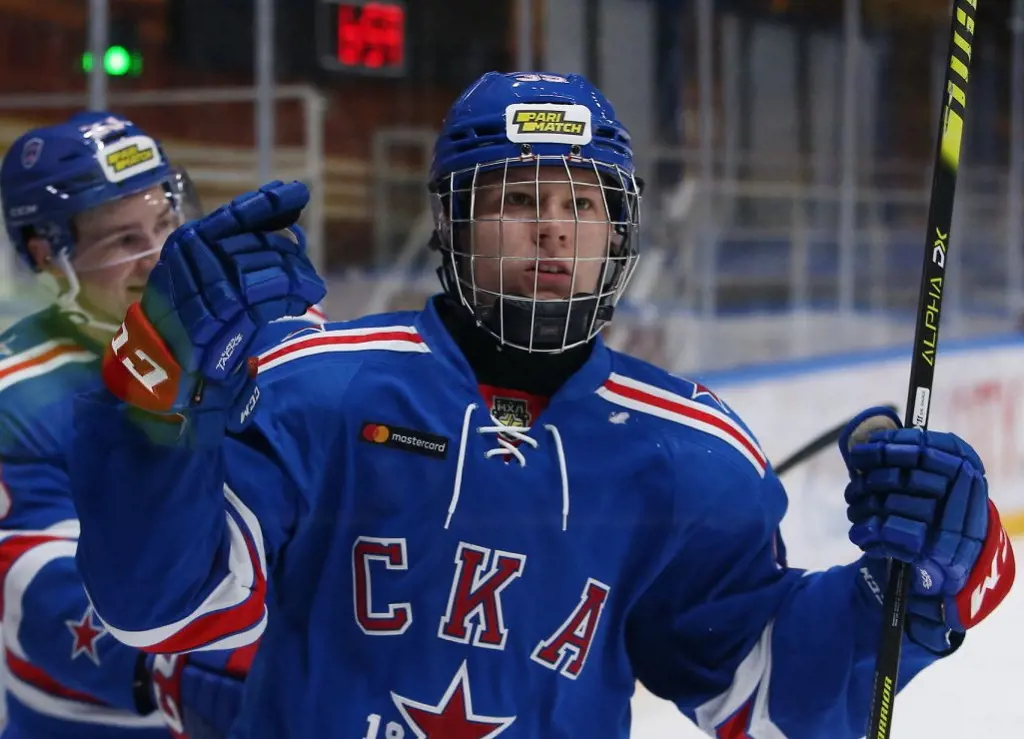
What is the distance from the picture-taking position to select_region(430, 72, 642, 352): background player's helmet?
1195 mm

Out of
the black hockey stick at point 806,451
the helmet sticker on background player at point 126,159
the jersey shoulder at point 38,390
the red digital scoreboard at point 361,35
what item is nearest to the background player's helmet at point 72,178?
the helmet sticker on background player at point 126,159

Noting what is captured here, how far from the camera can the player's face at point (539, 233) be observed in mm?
1181

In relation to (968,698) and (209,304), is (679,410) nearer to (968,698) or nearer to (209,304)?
(209,304)

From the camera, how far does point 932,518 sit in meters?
1.12

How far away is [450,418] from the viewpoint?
1.19 metres

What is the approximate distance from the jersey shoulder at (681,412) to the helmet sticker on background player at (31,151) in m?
1.01

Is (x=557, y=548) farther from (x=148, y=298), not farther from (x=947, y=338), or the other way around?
(x=947, y=338)

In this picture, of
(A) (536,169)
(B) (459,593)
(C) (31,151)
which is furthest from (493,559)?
(C) (31,151)

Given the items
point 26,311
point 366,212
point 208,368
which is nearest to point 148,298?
point 208,368

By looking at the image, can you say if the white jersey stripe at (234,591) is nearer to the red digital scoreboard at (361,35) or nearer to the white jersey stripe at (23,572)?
the white jersey stripe at (23,572)

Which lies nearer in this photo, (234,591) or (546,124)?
(234,591)

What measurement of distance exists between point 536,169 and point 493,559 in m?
0.35

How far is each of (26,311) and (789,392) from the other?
1721 mm

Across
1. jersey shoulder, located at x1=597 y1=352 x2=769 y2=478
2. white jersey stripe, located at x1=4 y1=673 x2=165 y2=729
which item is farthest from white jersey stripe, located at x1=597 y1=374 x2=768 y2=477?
white jersey stripe, located at x1=4 y1=673 x2=165 y2=729
